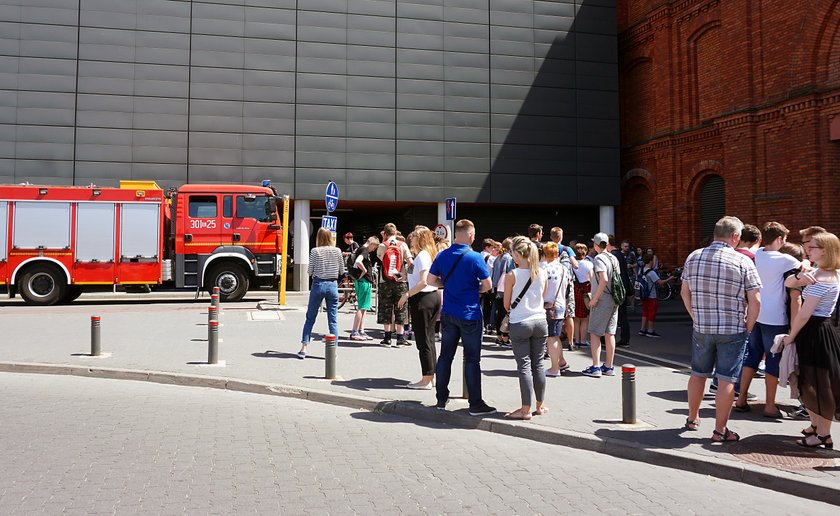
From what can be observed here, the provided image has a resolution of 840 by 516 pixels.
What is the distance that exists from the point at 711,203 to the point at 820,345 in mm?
19209

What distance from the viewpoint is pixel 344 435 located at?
598cm

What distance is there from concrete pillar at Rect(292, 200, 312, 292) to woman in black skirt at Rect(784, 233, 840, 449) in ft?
71.9

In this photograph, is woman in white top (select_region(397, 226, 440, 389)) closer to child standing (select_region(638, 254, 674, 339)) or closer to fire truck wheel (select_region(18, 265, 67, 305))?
child standing (select_region(638, 254, 674, 339))

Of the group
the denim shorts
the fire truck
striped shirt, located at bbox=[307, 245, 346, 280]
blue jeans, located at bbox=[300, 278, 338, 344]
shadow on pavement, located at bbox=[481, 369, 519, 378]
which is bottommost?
shadow on pavement, located at bbox=[481, 369, 519, 378]

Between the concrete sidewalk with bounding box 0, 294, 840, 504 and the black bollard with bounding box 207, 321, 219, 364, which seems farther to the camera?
the black bollard with bounding box 207, 321, 219, 364

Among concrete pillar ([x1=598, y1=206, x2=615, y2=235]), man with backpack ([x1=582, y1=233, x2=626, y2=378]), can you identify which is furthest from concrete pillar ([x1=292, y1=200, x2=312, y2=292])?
man with backpack ([x1=582, y1=233, x2=626, y2=378])

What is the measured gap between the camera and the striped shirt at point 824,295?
17.9ft

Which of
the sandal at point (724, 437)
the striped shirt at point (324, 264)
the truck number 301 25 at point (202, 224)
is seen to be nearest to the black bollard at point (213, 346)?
the striped shirt at point (324, 264)

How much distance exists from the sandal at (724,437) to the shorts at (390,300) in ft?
19.7

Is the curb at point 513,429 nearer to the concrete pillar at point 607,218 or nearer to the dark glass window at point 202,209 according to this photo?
the dark glass window at point 202,209

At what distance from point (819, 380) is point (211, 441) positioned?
5157mm

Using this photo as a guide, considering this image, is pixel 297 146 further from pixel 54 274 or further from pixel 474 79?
pixel 54 274

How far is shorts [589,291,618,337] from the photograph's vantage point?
870cm

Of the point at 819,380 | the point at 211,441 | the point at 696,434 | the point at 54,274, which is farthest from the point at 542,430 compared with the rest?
the point at 54,274
